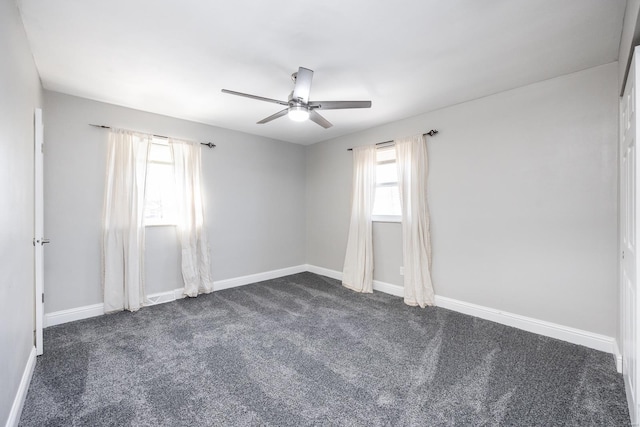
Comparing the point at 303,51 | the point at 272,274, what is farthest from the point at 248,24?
the point at 272,274

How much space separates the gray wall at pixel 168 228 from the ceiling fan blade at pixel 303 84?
2345 millimetres

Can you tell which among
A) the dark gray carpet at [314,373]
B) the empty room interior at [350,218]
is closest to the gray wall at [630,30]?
the empty room interior at [350,218]

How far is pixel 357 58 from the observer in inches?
93.6

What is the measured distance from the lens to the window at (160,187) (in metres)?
3.74

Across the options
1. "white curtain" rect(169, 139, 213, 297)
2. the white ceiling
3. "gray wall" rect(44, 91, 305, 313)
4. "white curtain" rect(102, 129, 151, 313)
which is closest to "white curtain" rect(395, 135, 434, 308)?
the white ceiling

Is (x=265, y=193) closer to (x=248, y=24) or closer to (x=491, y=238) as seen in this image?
(x=248, y=24)

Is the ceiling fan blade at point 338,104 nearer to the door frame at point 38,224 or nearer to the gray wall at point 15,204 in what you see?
the gray wall at point 15,204

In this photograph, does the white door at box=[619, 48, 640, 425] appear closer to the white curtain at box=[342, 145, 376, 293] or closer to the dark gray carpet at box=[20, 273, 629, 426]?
the dark gray carpet at box=[20, 273, 629, 426]

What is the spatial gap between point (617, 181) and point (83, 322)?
17.7 ft

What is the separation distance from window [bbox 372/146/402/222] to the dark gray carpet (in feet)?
4.82

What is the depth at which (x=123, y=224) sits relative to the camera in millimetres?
3395

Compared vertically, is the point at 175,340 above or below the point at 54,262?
below

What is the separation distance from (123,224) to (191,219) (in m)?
0.79

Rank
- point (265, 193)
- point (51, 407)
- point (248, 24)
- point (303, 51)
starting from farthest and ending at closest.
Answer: point (265, 193)
point (303, 51)
point (248, 24)
point (51, 407)
